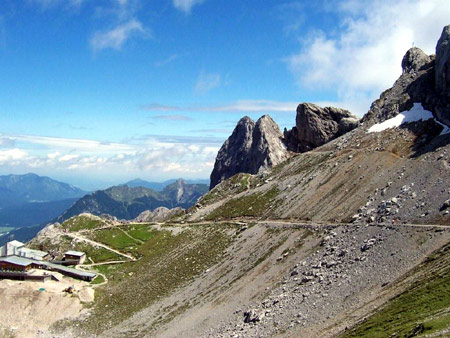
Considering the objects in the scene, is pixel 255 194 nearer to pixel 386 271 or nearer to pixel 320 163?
pixel 320 163

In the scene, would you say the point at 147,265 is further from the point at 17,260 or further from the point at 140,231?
the point at 17,260

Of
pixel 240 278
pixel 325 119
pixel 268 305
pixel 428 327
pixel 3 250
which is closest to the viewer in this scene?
pixel 428 327

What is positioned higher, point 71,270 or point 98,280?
point 71,270

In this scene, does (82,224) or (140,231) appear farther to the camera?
(82,224)

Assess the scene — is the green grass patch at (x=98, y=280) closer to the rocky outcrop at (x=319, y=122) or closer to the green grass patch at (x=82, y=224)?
the green grass patch at (x=82, y=224)

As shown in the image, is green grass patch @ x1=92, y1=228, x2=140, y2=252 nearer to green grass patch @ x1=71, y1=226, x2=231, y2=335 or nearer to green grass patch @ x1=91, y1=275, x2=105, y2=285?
green grass patch @ x1=71, y1=226, x2=231, y2=335

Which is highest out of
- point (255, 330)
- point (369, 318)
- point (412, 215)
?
point (412, 215)

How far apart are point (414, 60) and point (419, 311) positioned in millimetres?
118087

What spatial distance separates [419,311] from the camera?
3819cm

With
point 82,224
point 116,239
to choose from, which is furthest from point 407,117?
point 82,224

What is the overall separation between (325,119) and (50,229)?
12575 cm

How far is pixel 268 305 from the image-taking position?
61.8 metres

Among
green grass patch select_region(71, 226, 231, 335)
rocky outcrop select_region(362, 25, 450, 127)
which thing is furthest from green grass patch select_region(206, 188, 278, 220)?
rocky outcrop select_region(362, 25, 450, 127)

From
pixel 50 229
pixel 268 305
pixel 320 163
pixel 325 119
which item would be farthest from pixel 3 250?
pixel 325 119
